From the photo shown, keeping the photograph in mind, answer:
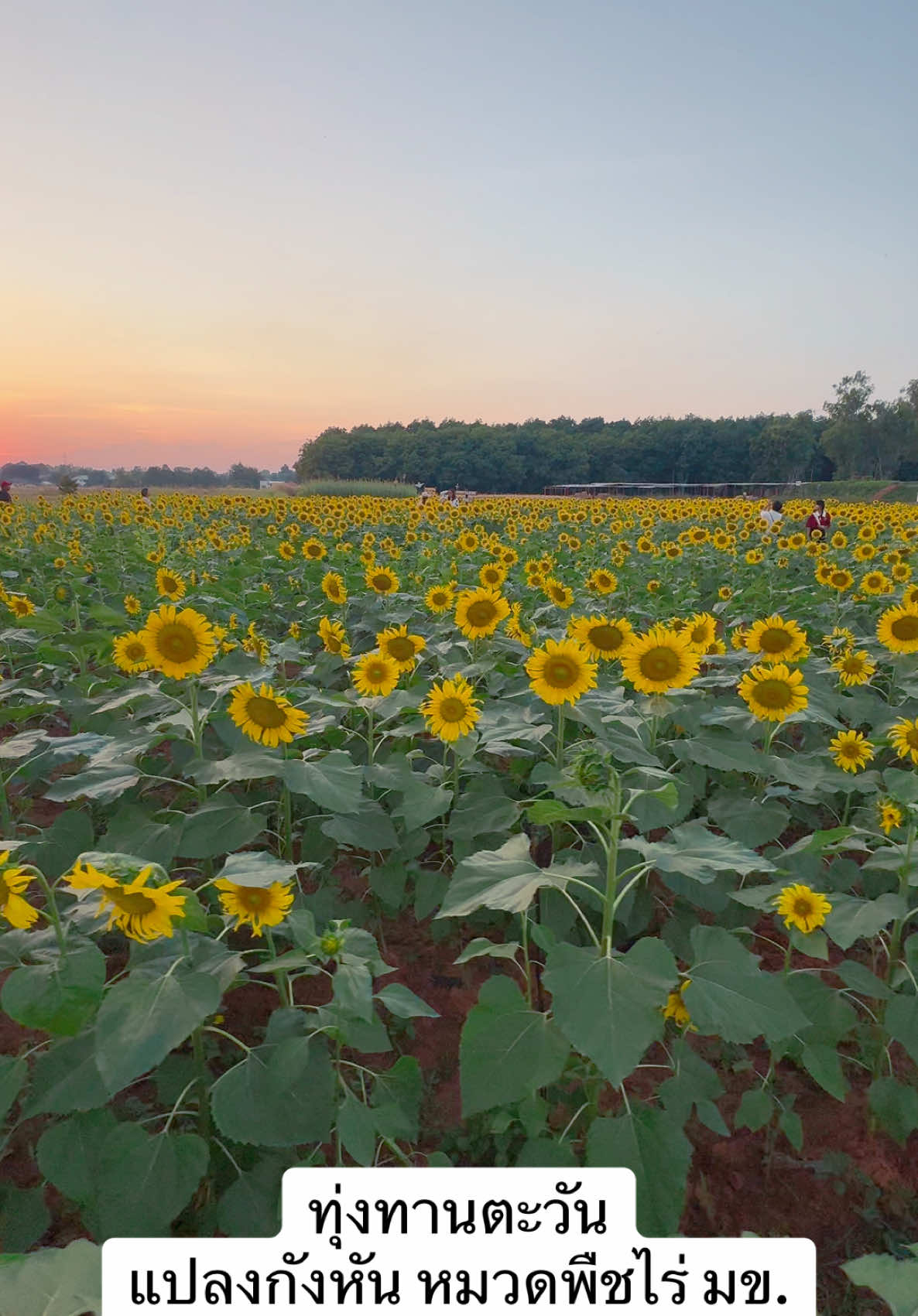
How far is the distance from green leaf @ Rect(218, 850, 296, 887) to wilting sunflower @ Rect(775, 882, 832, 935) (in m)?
1.50

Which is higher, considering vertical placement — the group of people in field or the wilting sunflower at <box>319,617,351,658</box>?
the group of people in field

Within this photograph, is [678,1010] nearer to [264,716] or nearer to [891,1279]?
[891,1279]

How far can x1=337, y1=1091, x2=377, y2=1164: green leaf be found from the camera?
1.81m

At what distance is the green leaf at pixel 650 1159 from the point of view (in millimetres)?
1878

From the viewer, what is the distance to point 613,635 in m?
3.43

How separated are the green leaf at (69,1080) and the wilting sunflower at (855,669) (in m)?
3.80

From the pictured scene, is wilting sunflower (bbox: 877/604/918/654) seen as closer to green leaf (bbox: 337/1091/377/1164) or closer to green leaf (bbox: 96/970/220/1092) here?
green leaf (bbox: 337/1091/377/1164)

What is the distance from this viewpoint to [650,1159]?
1941 millimetres

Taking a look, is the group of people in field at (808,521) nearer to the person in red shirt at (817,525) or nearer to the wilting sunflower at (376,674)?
the person in red shirt at (817,525)

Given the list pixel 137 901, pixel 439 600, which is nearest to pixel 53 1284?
pixel 137 901

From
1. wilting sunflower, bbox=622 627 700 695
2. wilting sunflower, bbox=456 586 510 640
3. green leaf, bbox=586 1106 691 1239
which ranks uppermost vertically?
wilting sunflower, bbox=456 586 510 640

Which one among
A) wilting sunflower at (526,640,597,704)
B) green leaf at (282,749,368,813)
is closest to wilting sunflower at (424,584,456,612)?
wilting sunflower at (526,640,597,704)

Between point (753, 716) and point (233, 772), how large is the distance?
2.15 metres

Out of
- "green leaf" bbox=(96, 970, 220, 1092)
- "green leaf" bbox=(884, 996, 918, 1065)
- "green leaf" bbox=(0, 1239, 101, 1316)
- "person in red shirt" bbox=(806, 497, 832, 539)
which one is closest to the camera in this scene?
"green leaf" bbox=(0, 1239, 101, 1316)
